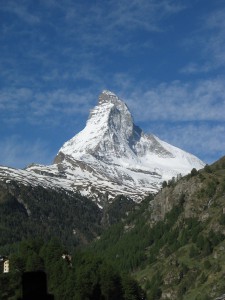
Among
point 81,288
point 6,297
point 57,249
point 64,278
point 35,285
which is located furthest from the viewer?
point 57,249

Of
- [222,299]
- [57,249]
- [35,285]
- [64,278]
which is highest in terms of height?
[57,249]

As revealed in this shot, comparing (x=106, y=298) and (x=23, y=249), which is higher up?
(x=23, y=249)

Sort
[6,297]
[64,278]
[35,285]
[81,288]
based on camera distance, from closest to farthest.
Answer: [35,285] < [6,297] < [81,288] < [64,278]

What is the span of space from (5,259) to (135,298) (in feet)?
164

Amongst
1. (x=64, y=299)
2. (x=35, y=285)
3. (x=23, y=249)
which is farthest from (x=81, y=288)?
(x=35, y=285)

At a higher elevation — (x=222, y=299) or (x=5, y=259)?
(x=5, y=259)

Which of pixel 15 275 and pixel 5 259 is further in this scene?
pixel 5 259

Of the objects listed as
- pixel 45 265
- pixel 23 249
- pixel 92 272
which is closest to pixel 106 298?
pixel 92 272

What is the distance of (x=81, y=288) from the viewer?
534 ft

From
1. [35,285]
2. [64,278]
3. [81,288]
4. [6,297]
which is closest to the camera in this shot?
[35,285]

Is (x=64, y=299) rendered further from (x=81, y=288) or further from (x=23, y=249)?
(x=23, y=249)

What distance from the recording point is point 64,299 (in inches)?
6353

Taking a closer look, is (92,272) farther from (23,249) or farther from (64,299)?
(23,249)

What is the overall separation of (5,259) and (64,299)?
4024 cm
